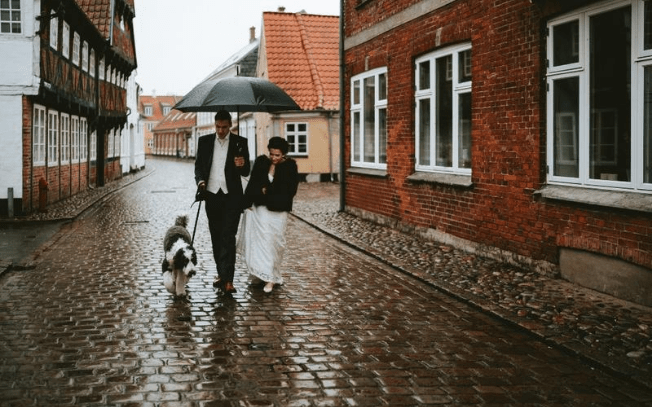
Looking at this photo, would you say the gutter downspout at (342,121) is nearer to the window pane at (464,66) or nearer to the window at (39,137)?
the window pane at (464,66)

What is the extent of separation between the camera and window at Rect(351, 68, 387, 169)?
15.8 m

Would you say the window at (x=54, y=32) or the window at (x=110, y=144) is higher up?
the window at (x=54, y=32)

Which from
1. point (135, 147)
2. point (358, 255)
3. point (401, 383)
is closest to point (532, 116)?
point (358, 255)

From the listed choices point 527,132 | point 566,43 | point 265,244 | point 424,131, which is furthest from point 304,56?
point 265,244

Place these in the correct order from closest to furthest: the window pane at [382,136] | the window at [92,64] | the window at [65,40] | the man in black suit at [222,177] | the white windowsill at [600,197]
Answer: the white windowsill at [600,197] < the man in black suit at [222,177] < the window pane at [382,136] < the window at [65,40] < the window at [92,64]

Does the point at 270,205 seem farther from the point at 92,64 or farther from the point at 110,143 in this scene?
the point at 110,143

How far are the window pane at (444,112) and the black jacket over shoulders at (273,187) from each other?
14.1 ft

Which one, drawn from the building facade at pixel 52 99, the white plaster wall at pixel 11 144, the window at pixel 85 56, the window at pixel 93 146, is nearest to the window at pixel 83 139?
the building facade at pixel 52 99

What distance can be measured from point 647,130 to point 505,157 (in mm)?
2658

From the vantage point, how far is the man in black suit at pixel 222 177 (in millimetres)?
8523

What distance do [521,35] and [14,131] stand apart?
12.8 metres

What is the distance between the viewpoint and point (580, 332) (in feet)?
20.9

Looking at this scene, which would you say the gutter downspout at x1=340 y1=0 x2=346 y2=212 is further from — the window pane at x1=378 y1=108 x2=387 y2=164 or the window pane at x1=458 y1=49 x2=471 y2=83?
the window pane at x1=458 y1=49 x2=471 y2=83

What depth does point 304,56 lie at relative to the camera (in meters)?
37.0
